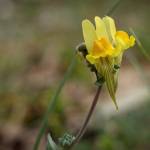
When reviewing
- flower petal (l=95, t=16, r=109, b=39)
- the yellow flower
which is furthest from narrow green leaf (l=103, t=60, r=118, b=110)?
flower petal (l=95, t=16, r=109, b=39)

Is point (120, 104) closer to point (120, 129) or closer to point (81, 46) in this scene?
point (120, 129)

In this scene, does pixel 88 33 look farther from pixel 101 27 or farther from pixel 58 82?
pixel 58 82

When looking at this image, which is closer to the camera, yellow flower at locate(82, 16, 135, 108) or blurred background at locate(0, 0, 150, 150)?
yellow flower at locate(82, 16, 135, 108)

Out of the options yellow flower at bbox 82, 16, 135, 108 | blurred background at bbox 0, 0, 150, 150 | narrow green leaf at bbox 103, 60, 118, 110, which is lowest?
blurred background at bbox 0, 0, 150, 150

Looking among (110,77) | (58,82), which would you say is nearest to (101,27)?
(110,77)

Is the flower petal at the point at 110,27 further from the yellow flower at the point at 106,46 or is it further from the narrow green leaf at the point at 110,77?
the narrow green leaf at the point at 110,77

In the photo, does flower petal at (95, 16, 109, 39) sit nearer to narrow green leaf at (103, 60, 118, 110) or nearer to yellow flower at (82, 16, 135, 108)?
yellow flower at (82, 16, 135, 108)

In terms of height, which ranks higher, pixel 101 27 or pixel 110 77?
pixel 101 27
